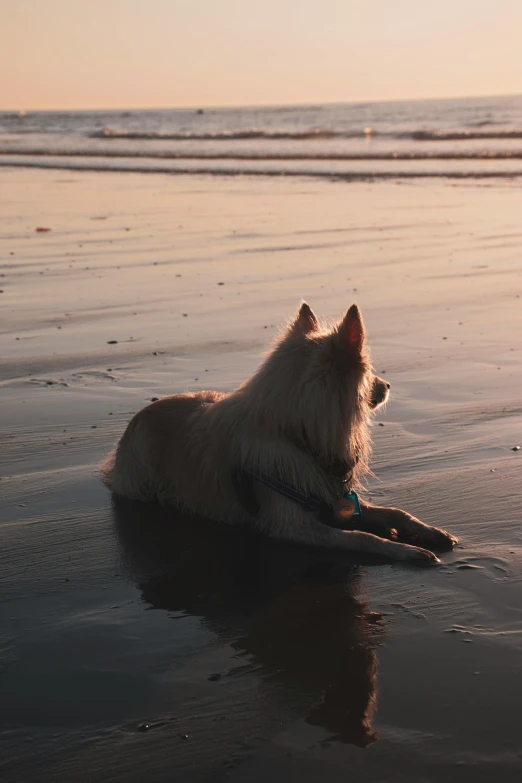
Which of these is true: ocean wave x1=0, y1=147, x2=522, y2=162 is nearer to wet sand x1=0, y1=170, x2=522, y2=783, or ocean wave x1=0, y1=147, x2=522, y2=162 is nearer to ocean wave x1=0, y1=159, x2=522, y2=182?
ocean wave x1=0, y1=159, x2=522, y2=182

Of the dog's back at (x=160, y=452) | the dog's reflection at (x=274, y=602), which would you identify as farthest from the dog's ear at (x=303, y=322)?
the dog's reflection at (x=274, y=602)

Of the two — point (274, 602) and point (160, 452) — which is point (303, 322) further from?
point (274, 602)

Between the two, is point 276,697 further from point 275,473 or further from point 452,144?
point 452,144

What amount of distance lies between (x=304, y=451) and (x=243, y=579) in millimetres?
792

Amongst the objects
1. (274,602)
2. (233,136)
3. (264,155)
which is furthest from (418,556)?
(233,136)

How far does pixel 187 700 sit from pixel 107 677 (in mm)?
343

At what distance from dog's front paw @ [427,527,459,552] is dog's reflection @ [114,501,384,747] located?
423 millimetres

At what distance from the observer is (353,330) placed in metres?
4.46

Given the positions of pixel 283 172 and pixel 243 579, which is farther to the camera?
pixel 283 172

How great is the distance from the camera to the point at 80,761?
2914 millimetres

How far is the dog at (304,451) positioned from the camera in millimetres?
4602

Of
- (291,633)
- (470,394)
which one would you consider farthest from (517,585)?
(470,394)

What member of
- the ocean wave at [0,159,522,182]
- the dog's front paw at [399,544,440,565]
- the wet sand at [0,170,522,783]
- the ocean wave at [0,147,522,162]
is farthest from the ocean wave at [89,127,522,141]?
the dog's front paw at [399,544,440,565]

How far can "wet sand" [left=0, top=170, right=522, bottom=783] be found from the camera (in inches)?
118
